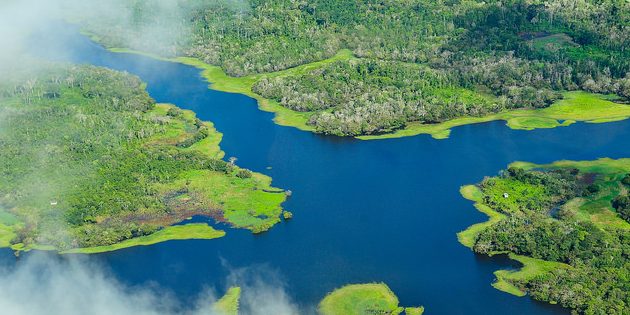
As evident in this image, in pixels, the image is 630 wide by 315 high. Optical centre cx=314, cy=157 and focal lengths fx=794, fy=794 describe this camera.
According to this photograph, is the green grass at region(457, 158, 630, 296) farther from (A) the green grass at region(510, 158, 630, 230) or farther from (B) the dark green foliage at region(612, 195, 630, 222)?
(B) the dark green foliage at region(612, 195, 630, 222)

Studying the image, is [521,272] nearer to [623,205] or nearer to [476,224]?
[476,224]

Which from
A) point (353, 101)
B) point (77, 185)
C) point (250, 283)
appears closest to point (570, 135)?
point (353, 101)

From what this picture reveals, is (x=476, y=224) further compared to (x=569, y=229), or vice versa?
(x=476, y=224)

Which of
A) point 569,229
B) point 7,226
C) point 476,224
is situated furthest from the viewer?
point 7,226

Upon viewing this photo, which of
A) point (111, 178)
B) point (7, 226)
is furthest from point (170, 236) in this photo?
point (7, 226)

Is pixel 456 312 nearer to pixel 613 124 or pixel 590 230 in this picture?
pixel 590 230

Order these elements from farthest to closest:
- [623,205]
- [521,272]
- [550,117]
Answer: [550,117]
[623,205]
[521,272]

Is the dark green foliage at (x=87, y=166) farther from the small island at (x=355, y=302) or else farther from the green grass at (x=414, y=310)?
the green grass at (x=414, y=310)
